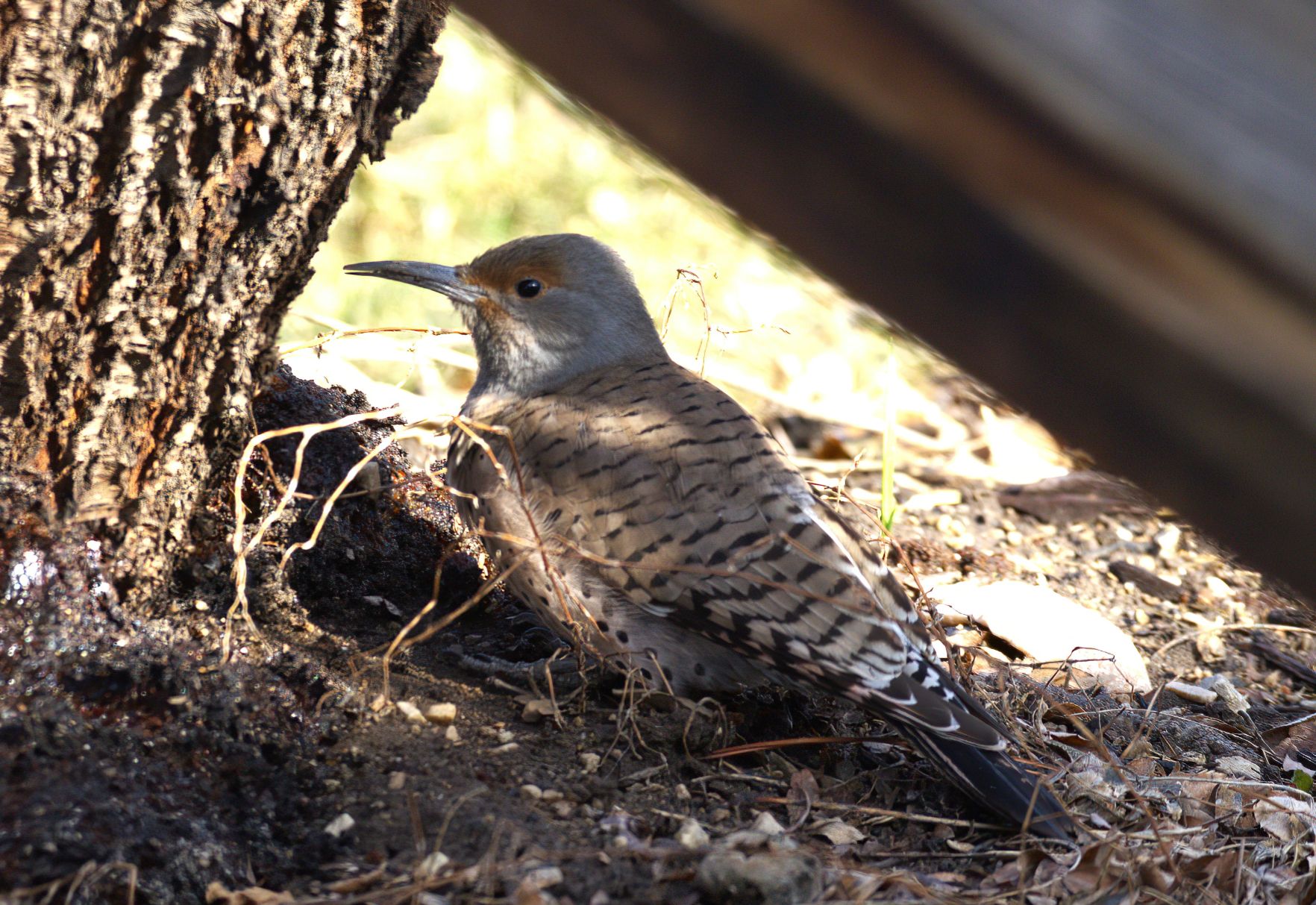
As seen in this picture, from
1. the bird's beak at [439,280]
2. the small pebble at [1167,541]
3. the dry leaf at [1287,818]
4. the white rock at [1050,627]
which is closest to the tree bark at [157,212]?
the bird's beak at [439,280]

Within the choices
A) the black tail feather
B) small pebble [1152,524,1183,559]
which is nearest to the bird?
the black tail feather

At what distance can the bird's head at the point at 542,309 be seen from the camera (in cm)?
362

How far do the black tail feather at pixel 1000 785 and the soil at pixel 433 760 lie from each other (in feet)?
0.19

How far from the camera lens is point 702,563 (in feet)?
9.16

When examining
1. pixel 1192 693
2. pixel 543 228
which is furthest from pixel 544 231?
pixel 1192 693

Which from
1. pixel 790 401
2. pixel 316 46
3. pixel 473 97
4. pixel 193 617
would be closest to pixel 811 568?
pixel 193 617

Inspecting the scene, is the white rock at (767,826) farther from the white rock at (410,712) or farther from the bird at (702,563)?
the white rock at (410,712)

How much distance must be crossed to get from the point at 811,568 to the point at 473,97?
5.55 metres

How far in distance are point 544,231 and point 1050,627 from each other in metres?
3.88

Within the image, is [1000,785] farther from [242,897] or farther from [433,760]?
[242,897]

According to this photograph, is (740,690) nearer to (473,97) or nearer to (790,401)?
(790,401)

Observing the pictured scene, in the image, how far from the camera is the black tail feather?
2537 millimetres

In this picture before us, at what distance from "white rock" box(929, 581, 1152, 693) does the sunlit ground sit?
1.63 meters

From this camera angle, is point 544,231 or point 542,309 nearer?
point 542,309
